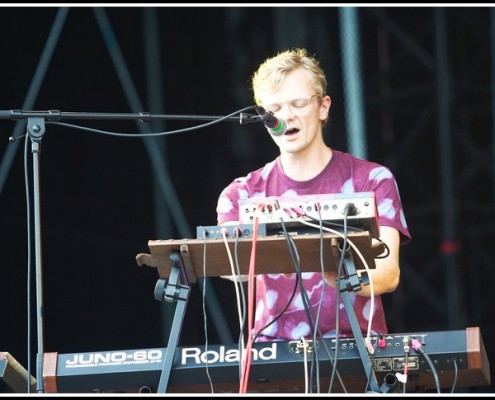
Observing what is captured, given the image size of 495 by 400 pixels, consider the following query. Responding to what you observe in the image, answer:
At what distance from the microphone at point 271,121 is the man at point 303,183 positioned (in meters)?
0.41

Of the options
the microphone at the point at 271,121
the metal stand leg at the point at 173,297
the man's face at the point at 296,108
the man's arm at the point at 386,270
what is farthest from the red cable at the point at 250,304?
the man's face at the point at 296,108

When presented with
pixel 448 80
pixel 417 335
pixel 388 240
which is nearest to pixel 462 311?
pixel 448 80

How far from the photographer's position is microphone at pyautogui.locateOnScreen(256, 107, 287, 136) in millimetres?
3922

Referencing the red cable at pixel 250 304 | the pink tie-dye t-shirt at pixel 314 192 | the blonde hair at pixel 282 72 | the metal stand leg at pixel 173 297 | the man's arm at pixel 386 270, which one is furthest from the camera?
the blonde hair at pixel 282 72

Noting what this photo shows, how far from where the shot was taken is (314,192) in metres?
4.66

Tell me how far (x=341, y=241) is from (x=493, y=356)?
12.8 feet

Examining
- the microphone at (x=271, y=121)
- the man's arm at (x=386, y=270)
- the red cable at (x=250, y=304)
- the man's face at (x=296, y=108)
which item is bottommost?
the red cable at (x=250, y=304)

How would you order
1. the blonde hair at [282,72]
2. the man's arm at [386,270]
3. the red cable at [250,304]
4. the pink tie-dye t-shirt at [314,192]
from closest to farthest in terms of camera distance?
1. the red cable at [250,304]
2. the man's arm at [386,270]
3. the pink tie-dye t-shirt at [314,192]
4. the blonde hair at [282,72]

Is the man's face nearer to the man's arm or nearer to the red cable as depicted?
the man's arm

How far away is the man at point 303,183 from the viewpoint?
4.43m

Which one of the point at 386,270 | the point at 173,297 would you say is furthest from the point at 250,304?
the point at 386,270

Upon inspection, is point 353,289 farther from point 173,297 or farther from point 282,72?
point 282,72

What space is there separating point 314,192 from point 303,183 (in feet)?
0.21

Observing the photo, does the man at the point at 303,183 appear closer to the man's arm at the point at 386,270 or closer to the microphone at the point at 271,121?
the man's arm at the point at 386,270
